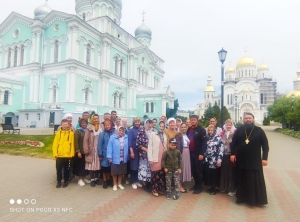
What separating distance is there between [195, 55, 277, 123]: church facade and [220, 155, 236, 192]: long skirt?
213ft

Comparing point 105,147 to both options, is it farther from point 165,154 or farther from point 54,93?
point 54,93

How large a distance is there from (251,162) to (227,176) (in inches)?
34.6

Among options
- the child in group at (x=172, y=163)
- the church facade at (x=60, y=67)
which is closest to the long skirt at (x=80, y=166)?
the child in group at (x=172, y=163)

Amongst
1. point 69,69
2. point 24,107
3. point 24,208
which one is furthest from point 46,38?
point 24,208

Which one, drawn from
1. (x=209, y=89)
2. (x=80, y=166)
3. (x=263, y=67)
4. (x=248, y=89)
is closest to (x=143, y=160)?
(x=80, y=166)

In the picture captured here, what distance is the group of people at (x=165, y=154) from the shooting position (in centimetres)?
514

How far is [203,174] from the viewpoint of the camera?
597 cm

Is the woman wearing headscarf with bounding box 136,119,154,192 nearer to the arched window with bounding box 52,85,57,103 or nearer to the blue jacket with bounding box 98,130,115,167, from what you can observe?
the blue jacket with bounding box 98,130,115,167

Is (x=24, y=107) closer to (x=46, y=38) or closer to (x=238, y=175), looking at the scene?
(x=46, y=38)

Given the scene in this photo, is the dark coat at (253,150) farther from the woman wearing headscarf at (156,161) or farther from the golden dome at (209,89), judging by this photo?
the golden dome at (209,89)

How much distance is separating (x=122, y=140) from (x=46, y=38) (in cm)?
2771

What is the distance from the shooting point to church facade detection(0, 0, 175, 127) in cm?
2599

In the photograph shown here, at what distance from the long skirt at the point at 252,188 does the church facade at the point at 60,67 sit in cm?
2322

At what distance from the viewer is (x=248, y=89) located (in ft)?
229
